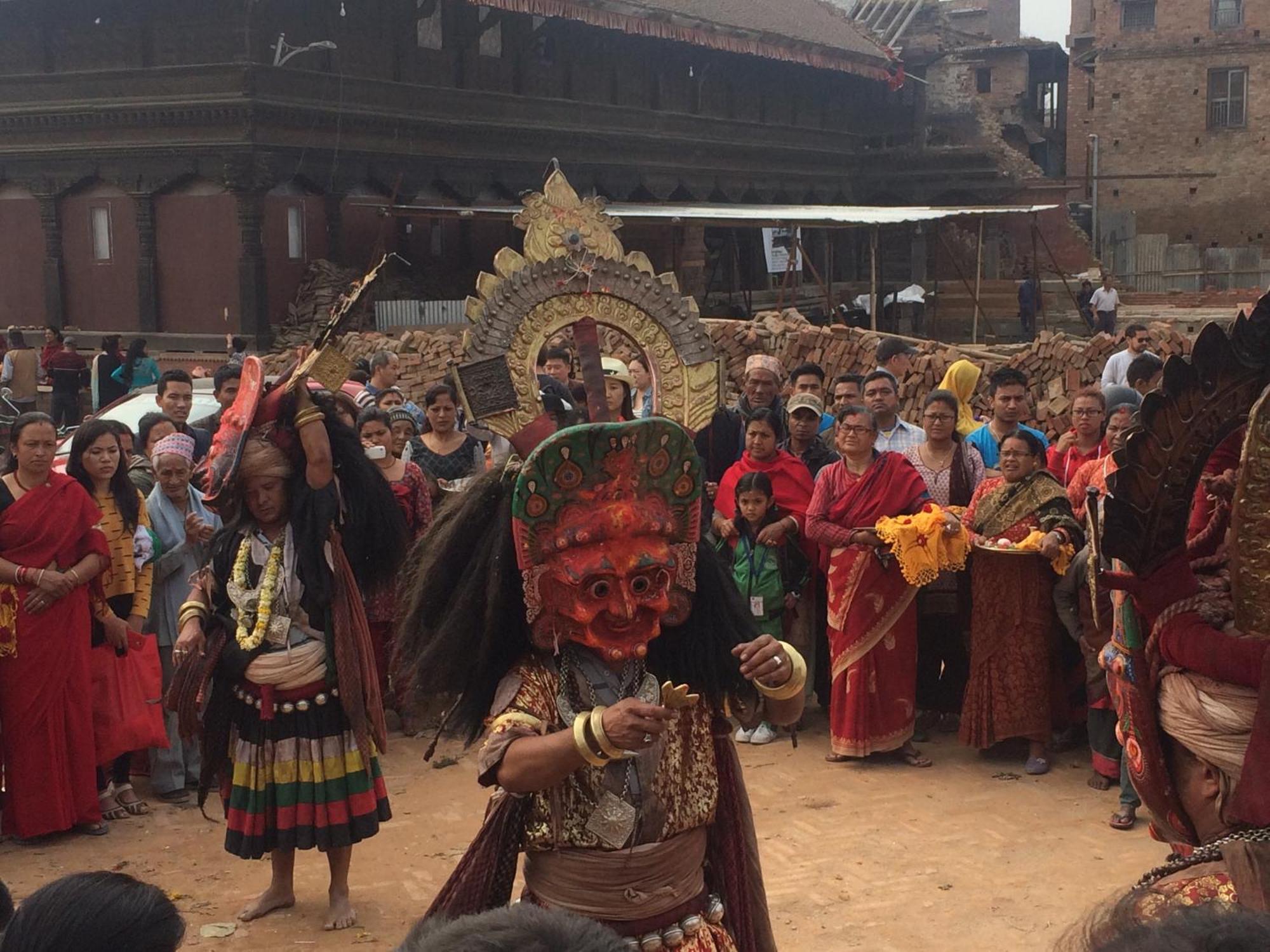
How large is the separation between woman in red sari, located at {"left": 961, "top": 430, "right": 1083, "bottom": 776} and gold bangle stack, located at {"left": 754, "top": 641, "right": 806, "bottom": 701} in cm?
432

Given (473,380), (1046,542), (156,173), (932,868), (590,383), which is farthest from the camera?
(156,173)

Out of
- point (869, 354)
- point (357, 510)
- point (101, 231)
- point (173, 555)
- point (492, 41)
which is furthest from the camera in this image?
point (492, 41)

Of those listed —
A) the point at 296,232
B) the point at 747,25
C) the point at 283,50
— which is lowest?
the point at 296,232

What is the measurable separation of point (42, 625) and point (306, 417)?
2315mm

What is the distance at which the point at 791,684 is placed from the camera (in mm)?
3201

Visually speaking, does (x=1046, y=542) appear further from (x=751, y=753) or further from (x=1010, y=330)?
(x=1010, y=330)

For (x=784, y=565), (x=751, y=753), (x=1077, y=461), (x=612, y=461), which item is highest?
(x=612, y=461)

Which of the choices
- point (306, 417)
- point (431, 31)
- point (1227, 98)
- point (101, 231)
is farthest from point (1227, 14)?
point (306, 417)

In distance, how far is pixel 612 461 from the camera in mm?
3109

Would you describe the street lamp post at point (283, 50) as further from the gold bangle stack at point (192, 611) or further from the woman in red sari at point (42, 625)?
the gold bangle stack at point (192, 611)

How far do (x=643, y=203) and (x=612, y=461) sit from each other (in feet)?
85.4

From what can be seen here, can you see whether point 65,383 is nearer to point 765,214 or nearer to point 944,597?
point 765,214

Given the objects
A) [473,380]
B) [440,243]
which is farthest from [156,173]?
[473,380]

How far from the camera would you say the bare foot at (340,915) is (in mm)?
5520
